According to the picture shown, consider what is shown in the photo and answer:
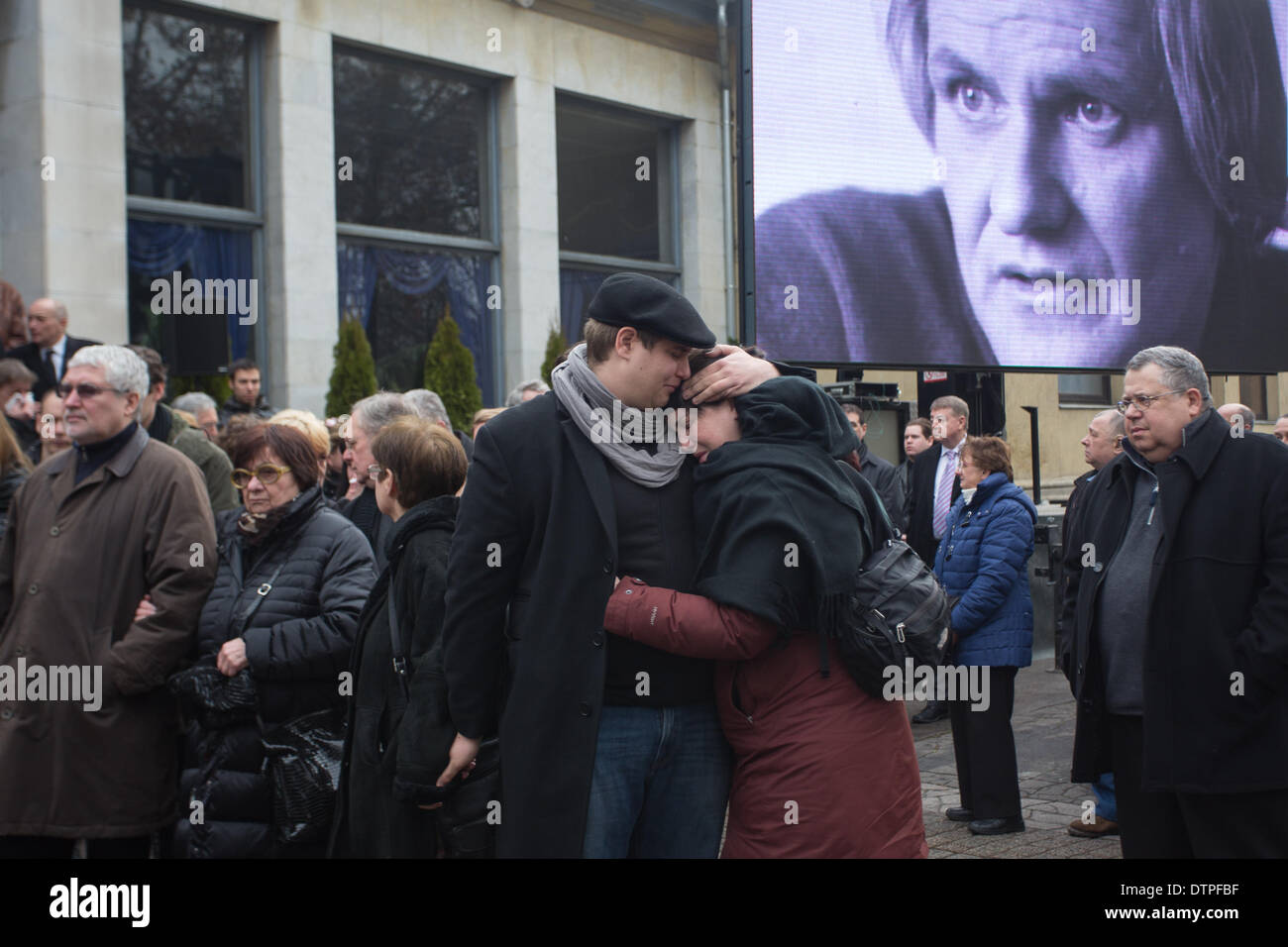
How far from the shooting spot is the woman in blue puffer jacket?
6469 millimetres

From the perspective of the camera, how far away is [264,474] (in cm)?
459

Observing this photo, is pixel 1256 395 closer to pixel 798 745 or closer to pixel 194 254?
pixel 194 254

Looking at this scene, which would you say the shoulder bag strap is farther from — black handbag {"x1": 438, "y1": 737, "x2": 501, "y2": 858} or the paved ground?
the paved ground

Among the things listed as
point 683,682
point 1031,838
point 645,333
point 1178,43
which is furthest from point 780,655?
point 1178,43

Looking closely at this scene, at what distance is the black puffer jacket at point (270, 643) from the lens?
4211 mm

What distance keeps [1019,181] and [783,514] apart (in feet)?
31.9

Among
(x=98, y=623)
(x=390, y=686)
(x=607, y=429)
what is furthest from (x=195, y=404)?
(x=607, y=429)

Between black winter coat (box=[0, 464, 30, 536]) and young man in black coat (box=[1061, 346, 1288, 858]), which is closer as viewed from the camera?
young man in black coat (box=[1061, 346, 1288, 858])

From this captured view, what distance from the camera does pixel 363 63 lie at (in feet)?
41.5

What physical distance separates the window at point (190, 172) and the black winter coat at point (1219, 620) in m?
7.77

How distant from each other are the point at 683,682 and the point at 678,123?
13483 millimetres

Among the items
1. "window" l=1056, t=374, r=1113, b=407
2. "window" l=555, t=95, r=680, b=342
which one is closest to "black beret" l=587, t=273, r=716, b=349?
"window" l=555, t=95, r=680, b=342

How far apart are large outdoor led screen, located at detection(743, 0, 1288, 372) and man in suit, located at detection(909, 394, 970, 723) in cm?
118
